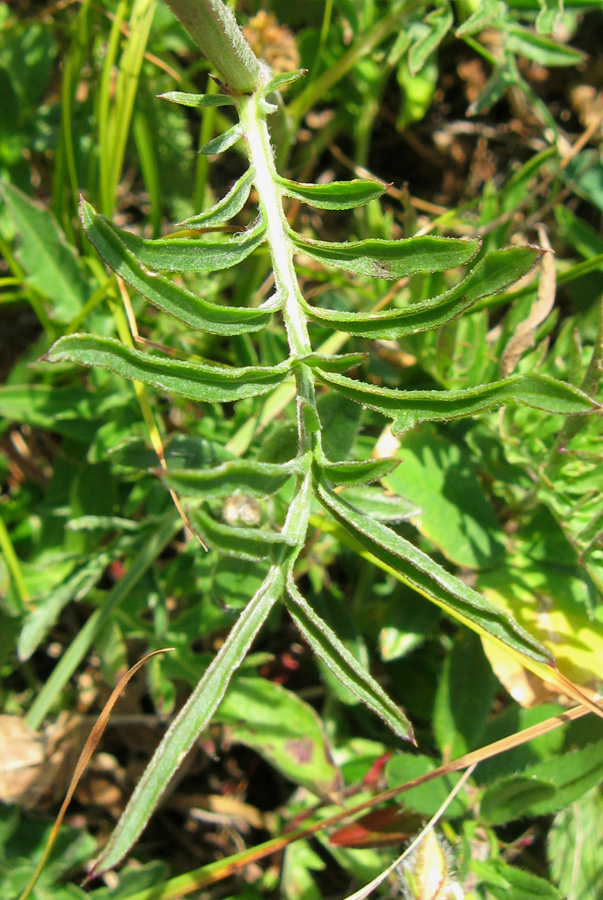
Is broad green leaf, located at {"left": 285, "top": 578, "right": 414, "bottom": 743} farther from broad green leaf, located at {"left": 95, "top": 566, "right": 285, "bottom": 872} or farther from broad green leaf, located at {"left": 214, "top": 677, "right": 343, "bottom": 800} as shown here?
broad green leaf, located at {"left": 214, "top": 677, "right": 343, "bottom": 800}

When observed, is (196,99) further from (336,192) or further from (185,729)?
(185,729)

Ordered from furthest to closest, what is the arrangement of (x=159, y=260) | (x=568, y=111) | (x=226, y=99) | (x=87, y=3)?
(x=568, y=111), (x=87, y=3), (x=226, y=99), (x=159, y=260)

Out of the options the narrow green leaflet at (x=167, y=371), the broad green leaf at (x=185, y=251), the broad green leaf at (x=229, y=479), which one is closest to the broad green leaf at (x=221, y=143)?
the broad green leaf at (x=185, y=251)

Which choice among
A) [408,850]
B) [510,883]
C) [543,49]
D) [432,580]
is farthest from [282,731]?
[543,49]

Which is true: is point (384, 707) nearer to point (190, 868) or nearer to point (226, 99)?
point (226, 99)

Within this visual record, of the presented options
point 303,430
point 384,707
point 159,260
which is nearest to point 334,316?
point 303,430
